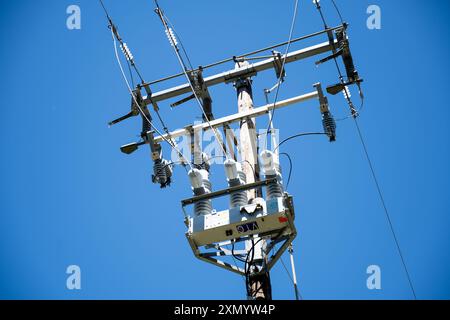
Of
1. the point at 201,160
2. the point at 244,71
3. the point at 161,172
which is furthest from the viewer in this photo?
the point at 244,71

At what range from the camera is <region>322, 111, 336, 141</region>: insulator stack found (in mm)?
7914

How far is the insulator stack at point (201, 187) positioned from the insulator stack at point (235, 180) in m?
0.31

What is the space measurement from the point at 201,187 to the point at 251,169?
30.9 inches

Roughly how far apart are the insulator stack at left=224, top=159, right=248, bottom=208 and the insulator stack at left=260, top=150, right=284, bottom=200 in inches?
12.6

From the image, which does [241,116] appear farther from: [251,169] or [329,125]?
[329,125]

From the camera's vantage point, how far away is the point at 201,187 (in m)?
6.62

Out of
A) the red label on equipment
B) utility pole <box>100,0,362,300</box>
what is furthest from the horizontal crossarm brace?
the red label on equipment

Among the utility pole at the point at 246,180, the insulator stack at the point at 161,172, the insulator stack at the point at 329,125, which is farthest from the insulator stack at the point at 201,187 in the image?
the insulator stack at the point at 329,125

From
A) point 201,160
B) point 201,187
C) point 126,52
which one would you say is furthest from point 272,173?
point 126,52

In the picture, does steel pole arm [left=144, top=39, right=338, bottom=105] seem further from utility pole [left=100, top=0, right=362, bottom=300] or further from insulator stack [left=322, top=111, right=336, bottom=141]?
insulator stack [left=322, top=111, right=336, bottom=141]

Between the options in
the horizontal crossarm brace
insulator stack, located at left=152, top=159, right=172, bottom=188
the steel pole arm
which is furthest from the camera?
the steel pole arm
